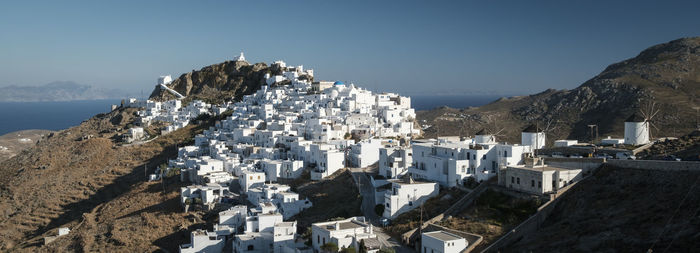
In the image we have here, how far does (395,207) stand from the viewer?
31.0m

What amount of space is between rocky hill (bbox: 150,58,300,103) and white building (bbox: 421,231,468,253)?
187 ft

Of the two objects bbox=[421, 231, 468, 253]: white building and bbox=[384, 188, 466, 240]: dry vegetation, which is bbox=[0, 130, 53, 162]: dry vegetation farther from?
bbox=[421, 231, 468, 253]: white building

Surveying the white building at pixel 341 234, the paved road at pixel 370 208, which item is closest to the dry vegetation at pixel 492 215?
the paved road at pixel 370 208

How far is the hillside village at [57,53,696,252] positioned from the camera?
→ 28.0 meters

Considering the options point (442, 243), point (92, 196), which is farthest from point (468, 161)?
point (92, 196)

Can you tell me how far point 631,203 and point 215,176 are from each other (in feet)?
90.6

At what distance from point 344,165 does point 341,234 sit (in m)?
15.2

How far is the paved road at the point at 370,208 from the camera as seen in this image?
89.0 feet

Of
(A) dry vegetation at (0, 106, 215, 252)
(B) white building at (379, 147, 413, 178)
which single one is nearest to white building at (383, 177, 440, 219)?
(B) white building at (379, 147, 413, 178)

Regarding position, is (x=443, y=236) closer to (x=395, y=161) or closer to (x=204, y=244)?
(x=395, y=161)

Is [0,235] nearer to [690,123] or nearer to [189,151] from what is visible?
[189,151]

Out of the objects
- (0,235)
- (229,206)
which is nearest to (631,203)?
(229,206)

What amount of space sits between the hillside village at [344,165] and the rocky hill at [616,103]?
20.9m

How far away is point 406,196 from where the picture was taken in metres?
31.3
